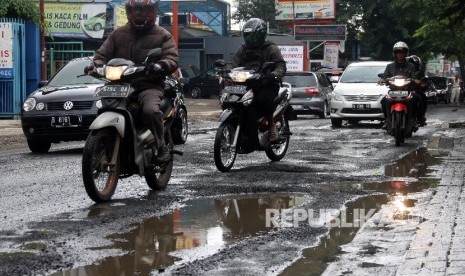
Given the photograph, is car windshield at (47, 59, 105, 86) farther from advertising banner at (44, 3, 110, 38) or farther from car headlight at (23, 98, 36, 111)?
advertising banner at (44, 3, 110, 38)

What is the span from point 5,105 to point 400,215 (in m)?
18.3

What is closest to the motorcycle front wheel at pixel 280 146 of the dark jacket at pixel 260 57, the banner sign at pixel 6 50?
the dark jacket at pixel 260 57

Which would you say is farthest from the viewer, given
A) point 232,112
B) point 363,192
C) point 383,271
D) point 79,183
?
point 232,112

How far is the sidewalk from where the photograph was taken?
5715mm

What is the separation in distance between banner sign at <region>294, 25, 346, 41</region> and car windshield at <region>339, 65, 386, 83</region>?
2916 centimetres

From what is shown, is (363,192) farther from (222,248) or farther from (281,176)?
(222,248)

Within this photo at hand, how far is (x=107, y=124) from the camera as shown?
8.45 m

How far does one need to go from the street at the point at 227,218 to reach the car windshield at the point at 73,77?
2790 mm

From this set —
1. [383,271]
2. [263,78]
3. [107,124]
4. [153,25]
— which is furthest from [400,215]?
[263,78]

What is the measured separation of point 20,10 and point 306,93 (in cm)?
924

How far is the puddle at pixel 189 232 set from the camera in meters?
5.90

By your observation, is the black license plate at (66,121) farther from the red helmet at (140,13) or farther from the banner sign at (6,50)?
the banner sign at (6,50)

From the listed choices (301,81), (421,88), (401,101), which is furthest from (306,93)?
(401,101)

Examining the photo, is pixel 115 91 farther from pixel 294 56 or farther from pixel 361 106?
pixel 294 56
